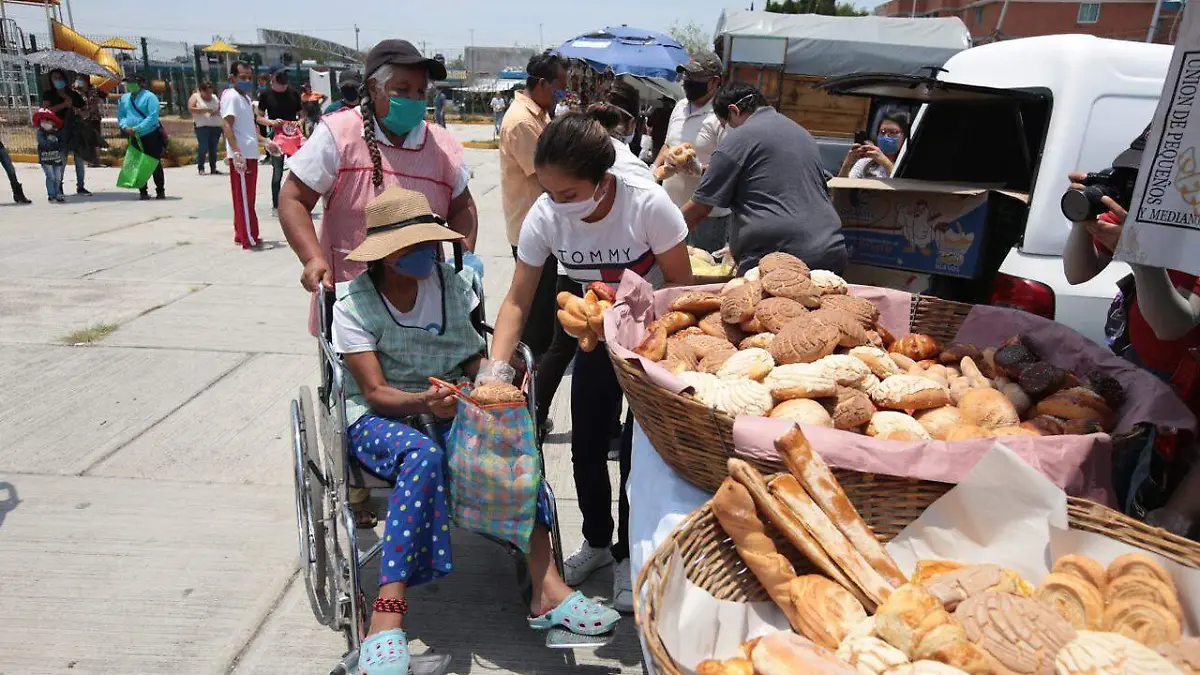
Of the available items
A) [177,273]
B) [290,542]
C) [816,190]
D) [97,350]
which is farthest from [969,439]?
[177,273]

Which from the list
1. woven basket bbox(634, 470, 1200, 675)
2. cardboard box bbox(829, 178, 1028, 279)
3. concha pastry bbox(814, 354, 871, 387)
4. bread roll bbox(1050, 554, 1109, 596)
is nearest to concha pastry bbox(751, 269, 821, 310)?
concha pastry bbox(814, 354, 871, 387)

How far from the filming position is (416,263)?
2.63 m

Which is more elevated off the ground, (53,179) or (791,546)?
(791,546)

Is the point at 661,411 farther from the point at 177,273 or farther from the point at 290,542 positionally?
the point at 177,273

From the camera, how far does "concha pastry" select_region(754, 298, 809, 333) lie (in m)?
2.08

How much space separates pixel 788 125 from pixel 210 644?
317 centimetres

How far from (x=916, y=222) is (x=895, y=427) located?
103 inches

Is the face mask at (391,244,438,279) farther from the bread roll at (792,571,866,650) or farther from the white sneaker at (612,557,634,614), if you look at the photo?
the bread roll at (792,571,866,650)

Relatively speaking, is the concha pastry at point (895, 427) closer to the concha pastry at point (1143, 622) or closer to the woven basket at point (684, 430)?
the woven basket at point (684, 430)

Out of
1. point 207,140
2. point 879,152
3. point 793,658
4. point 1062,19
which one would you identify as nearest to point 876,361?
point 793,658

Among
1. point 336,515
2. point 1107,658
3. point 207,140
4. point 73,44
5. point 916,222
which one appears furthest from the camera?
A: point 73,44

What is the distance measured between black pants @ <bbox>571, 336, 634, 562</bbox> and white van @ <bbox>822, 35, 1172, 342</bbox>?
1.86 m

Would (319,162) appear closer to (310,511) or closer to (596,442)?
(310,511)

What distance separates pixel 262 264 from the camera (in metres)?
7.76
